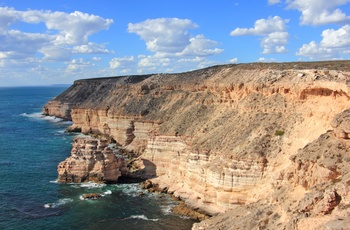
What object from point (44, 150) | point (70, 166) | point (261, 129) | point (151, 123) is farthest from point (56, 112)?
point (261, 129)

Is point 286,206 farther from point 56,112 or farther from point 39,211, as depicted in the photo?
point 56,112

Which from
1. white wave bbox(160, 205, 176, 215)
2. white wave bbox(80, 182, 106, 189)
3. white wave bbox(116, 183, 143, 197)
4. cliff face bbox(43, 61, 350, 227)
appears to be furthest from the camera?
white wave bbox(80, 182, 106, 189)

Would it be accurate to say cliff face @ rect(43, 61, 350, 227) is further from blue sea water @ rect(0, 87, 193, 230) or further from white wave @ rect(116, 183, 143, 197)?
blue sea water @ rect(0, 87, 193, 230)

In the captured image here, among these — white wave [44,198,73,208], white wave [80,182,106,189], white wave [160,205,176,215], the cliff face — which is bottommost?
white wave [160,205,176,215]

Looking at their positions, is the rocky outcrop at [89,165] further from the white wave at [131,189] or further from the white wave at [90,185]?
the white wave at [131,189]

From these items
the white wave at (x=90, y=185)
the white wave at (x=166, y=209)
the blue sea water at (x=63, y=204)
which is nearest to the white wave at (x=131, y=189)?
the blue sea water at (x=63, y=204)

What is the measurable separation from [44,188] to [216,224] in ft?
91.0

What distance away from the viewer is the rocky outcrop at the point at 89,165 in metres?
52.7

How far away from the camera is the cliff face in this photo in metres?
28.3

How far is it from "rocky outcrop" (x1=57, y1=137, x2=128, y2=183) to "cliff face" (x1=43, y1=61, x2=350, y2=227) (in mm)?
6015

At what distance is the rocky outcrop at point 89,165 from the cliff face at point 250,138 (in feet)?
19.7

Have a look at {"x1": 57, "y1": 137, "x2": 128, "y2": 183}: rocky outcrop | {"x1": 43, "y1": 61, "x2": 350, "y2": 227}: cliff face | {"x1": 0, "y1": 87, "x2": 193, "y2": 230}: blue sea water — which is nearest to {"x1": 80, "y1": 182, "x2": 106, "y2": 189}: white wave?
{"x1": 0, "y1": 87, "x2": 193, "y2": 230}: blue sea water

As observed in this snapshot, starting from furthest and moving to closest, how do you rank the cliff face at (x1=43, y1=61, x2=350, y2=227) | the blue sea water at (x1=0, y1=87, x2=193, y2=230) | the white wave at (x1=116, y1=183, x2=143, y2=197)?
the white wave at (x1=116, y1=183, x2=143, y2=197), the blue sea water at (x1=0, y1=87, x2=193, y2=230), the cliff face at (x1=43, y1=61, x2=350, y2=227)

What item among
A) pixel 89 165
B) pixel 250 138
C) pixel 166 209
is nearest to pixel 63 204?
pixel 89 165
